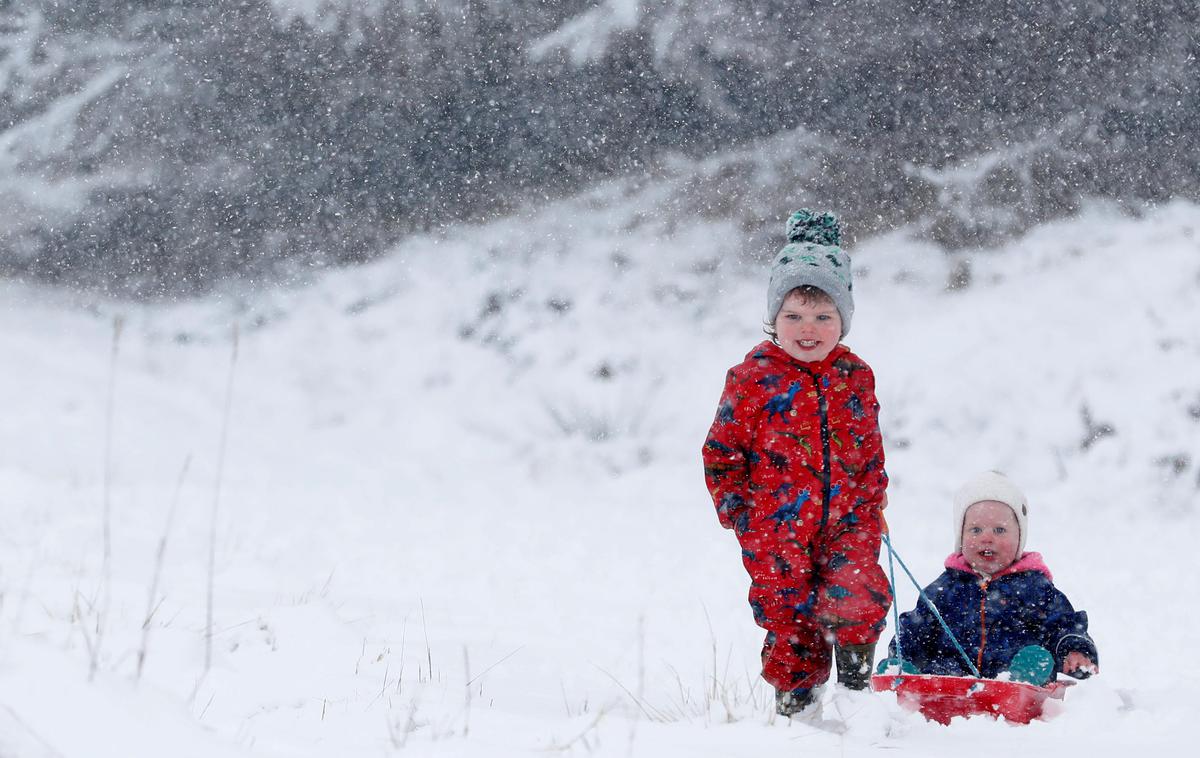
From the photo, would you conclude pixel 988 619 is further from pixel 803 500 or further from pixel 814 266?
pixel 814 266

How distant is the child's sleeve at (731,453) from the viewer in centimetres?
305

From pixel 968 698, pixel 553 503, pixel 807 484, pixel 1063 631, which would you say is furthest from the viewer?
pixel 553 503

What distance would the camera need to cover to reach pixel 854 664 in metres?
2.86

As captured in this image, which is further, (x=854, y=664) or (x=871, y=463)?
(x=871, y=463)

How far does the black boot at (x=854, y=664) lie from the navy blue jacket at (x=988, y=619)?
0.93m

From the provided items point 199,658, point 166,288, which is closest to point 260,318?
point 166,288

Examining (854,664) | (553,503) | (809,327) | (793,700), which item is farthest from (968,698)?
(553,503)

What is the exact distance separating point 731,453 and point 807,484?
0.28m

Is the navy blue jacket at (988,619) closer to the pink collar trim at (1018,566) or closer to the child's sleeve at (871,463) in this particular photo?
the pink collar trim at (1018,566)

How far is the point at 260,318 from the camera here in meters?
15.2

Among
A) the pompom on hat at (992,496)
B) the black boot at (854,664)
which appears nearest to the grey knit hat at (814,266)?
the black boot at (854,664)

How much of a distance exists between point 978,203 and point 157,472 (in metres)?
12.1

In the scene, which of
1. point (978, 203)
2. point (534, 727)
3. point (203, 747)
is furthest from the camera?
point (978, 203)

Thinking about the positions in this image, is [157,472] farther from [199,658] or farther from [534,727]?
[534,727]
